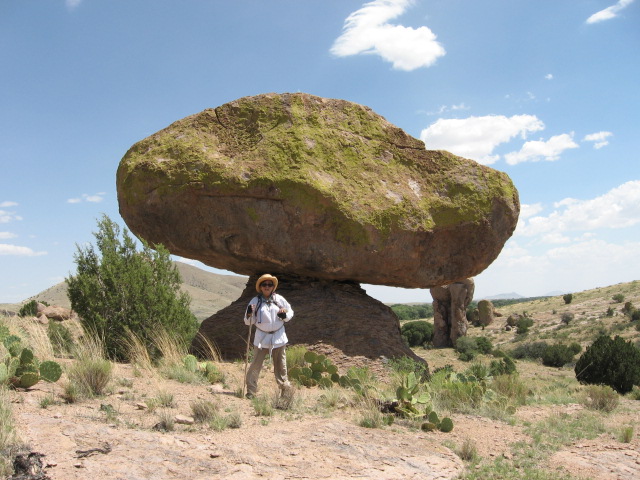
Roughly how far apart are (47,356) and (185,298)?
2.97m

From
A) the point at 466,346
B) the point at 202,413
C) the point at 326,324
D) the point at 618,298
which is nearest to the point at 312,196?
the point at 326,324

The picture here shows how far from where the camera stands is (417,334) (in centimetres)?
3025

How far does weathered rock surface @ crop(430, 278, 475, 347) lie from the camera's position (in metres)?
26.4

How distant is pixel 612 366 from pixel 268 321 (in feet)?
31.3

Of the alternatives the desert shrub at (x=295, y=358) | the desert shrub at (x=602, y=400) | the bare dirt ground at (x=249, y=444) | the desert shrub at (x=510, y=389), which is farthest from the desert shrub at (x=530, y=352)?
the bare dirt ground at (x=249, y=444)

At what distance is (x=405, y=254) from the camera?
9945 mm

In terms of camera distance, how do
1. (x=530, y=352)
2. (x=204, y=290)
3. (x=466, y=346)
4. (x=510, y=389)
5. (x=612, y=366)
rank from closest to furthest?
(x=510, y=389) < (x=612, y=366) < (x=530, y=352) < (x=466, y=346) < (x=204, y=290)

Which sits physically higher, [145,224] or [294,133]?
[294,133]

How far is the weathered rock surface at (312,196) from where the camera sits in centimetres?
942

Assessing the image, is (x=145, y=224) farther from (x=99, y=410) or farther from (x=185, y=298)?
(x=99, y=410)

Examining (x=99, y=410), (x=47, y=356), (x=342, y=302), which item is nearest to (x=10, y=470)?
(x=99, y=410)

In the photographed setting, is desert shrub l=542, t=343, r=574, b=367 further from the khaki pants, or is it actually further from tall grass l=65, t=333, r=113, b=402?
tall grass l=65, t=333, r=113, b=402

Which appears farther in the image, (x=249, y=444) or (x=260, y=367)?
(x=260, y=367)

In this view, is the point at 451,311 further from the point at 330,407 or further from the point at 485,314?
the point at 330,407
